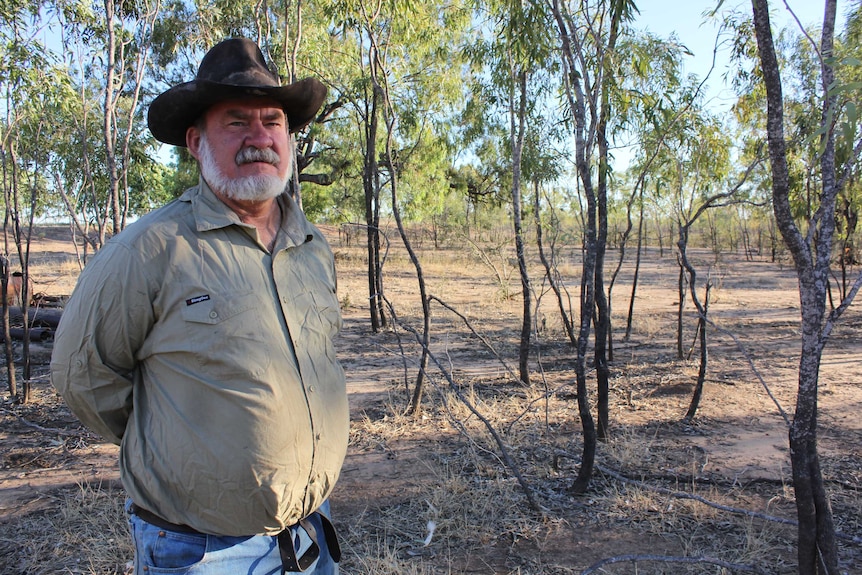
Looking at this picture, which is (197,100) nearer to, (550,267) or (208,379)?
(208,379)

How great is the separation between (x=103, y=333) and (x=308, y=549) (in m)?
0.86

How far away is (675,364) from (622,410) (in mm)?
2064

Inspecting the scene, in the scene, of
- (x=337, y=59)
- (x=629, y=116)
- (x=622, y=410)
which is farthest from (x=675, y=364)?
(x=337, y=59)

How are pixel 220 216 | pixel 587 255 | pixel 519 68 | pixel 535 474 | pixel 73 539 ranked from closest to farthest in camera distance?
pixel 220 216 → pixel 73 539 → pixel 587 255 → pixel 535 474 → pixel 519 68

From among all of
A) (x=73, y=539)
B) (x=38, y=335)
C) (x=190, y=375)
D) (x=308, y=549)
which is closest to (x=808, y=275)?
(x=308, y=549)

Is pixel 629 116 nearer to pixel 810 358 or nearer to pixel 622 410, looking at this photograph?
pixel 622 410

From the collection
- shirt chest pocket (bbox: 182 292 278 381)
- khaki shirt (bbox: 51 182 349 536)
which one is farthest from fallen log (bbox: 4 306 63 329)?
shirt chest pocket (bbox: 182 292 278 381)

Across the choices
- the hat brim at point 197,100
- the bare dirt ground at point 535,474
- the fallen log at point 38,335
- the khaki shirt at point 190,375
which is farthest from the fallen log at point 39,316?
the khaki shirt at point 190,375

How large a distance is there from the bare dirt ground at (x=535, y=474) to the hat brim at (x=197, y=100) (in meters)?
1.79

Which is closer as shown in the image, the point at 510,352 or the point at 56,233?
the point at 510,352

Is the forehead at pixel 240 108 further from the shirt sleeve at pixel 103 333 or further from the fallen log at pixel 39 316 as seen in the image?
the fallen log at pixel 39 316

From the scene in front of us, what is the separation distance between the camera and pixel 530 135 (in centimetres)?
800

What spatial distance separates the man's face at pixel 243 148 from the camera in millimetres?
1724

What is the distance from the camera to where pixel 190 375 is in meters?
1.47
